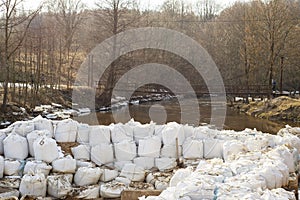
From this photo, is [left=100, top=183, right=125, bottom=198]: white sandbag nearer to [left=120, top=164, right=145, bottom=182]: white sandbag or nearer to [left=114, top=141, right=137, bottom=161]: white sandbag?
[left=120, top=164, right=145, bottom=182]: white sandbag

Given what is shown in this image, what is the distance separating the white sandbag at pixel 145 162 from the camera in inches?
201

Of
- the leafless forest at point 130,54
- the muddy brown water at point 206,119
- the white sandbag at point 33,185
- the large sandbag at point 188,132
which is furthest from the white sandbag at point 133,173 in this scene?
the leafless forest at point 130,54

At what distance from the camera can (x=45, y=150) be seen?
4.73 meters

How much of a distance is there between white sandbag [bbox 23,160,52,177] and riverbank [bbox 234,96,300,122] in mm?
10589

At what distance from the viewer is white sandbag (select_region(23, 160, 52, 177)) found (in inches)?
180

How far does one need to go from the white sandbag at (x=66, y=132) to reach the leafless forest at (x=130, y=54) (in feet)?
21.6

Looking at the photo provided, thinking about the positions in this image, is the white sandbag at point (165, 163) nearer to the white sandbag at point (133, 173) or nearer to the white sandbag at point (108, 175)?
the white sandbag at point (133, 173)

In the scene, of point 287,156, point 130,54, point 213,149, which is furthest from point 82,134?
point 130,54

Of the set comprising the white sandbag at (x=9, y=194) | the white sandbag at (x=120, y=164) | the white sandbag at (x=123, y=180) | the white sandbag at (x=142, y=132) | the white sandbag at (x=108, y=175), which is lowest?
the white sandbag at (x=9, y=194)

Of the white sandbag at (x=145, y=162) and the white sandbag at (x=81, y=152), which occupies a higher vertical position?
the white sandbag at (x=81, y=152)

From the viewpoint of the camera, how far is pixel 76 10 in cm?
2417

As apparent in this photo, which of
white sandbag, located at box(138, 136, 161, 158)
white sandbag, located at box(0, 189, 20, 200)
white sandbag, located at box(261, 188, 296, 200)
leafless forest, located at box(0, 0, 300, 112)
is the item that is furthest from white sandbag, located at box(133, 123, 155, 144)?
leafless forest, located at box(0, 0, 300, 112)

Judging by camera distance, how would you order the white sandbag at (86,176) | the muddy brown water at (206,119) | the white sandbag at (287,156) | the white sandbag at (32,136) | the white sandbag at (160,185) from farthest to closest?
the muddy brown water at (206,119) < the white sandbag at (32,136) < the white sandbag at (86,176) < the white sandbag at (160,185) < the white sandbag at (287,156)

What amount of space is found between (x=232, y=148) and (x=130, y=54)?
16.3 m
